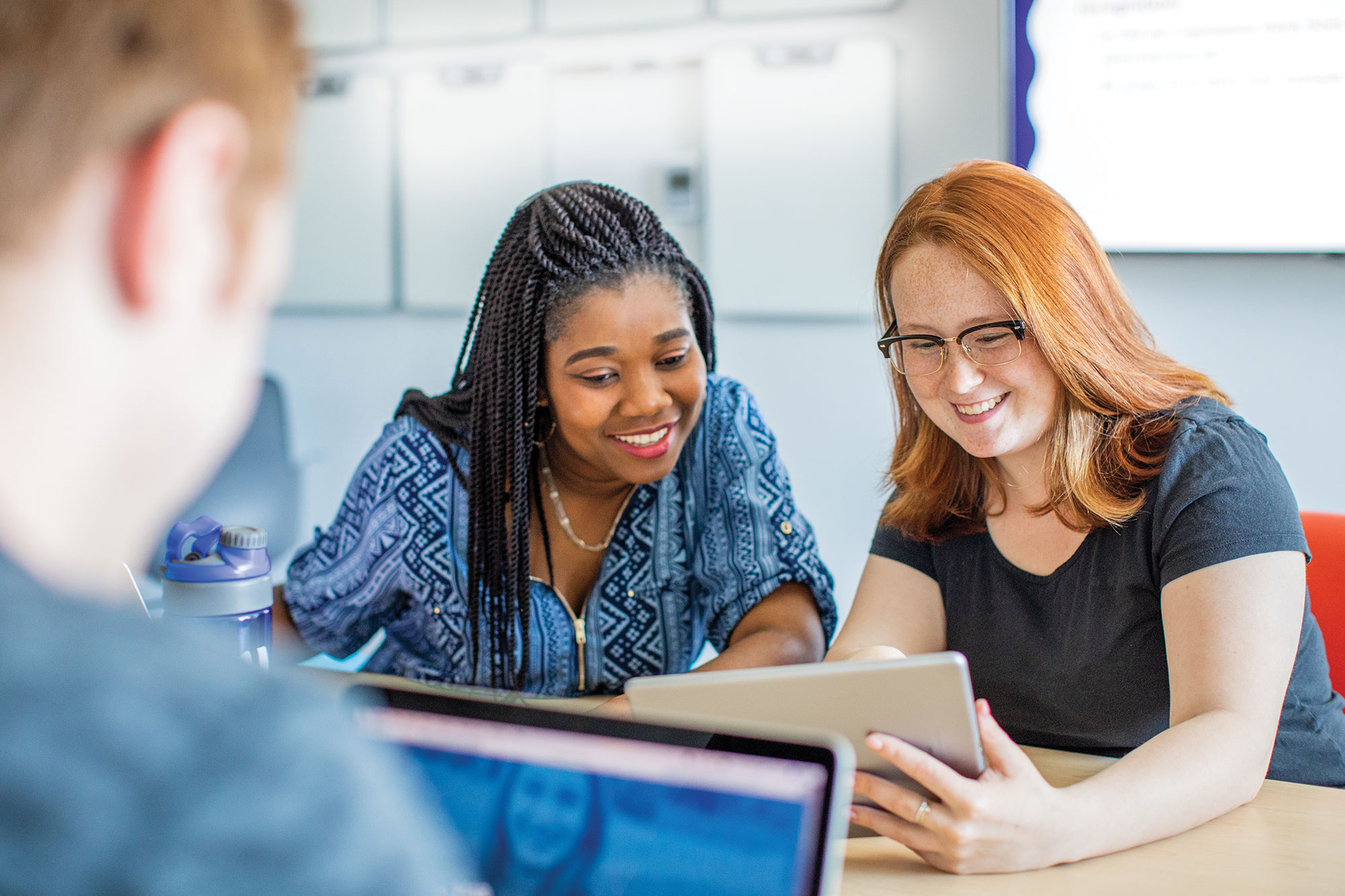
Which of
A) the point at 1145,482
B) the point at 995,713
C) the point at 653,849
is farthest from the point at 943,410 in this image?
the point at 653,849

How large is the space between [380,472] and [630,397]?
1.23 ft

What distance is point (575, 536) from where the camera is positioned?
1595 millimetres

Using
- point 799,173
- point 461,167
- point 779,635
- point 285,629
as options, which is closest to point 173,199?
point 779,635

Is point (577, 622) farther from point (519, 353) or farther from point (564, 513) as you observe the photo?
point (519, 353)

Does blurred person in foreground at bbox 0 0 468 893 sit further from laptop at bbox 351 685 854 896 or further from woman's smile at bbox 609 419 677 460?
woman's smile at bbox 609 419 677 460

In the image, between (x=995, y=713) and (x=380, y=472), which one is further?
(x=380, y=472)

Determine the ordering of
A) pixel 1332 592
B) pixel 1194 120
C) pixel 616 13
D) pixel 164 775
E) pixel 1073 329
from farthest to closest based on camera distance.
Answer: pixel 616 13, pixel 1194 120, pixel 1332 592, pixel 1073 329, pixel 164 775

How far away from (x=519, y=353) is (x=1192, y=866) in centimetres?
98

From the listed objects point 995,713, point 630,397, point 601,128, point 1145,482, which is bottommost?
point 995,713

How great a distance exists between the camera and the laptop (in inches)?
22.0

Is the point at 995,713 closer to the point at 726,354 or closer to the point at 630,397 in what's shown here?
the point at 630,397

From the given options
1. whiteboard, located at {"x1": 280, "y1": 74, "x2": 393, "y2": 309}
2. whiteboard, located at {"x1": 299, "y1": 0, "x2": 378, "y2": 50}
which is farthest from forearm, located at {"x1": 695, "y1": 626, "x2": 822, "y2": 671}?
whiteboard, located at {"x1": 299, "y1": 0, "x2": 378, "y2": 50}

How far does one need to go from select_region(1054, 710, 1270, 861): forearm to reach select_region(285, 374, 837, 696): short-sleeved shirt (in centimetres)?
58

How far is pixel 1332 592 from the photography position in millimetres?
1396
